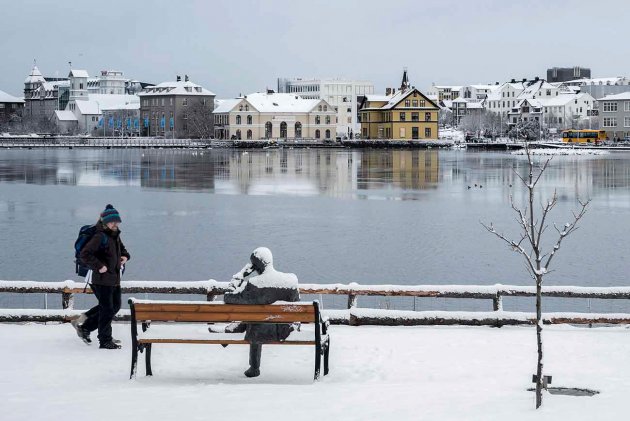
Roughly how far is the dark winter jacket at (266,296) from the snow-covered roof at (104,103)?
178 metres

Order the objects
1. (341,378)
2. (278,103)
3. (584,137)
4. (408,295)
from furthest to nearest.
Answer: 1. (278,103)
2. (584,137)
3. (408,295)
4. (341,378)

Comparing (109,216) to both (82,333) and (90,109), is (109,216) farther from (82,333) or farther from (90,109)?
(90,109)

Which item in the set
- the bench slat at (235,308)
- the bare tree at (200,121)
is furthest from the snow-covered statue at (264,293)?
the bare tree at (200,121)

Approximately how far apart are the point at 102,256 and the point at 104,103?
18357cm

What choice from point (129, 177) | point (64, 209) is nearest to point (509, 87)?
point (129, 177)

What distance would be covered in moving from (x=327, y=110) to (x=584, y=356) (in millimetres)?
140129

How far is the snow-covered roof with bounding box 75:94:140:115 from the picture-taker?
608 feet

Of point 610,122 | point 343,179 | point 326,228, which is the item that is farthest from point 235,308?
point 610,122

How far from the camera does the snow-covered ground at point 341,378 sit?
743cm

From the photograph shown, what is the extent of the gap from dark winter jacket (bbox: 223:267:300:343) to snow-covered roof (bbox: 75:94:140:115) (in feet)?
583

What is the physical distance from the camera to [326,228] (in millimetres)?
30500

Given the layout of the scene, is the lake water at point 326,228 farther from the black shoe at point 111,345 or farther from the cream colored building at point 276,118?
the cream colored building at point 276,118

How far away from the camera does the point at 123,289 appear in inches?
450

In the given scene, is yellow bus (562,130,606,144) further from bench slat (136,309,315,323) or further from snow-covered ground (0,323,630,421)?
bench slat (136,309,315,323)
